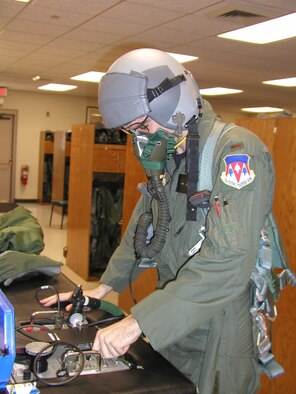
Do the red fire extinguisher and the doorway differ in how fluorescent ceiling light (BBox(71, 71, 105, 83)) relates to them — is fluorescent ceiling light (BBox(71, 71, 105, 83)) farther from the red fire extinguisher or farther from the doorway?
the red fire extinguisher

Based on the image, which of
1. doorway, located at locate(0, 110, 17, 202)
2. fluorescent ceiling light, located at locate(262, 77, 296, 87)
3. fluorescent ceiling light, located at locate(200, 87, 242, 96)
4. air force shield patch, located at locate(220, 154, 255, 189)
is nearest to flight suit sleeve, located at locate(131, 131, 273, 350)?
air force shield patch, located at locate(220, 154, 255, 189)

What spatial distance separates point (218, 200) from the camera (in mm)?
1157

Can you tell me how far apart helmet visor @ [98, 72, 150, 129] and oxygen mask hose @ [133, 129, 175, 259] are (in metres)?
0.09

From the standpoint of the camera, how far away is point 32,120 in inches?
456

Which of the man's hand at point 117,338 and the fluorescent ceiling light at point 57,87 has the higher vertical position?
the fluorescent ceiling light at point 57,87

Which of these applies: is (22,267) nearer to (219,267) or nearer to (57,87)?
(219,267)

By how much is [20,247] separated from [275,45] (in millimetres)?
4030

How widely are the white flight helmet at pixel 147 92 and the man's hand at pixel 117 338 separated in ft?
1.72

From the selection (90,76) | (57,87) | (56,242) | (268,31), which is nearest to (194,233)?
(268,31)

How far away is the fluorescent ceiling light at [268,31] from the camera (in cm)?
428

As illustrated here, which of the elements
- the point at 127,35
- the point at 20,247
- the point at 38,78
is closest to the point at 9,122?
the point at 38,78

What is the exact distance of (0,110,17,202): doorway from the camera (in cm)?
1134

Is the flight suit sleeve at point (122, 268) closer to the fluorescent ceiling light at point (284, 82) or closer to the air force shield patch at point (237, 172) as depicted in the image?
the air force shield patch at point (237, 172)

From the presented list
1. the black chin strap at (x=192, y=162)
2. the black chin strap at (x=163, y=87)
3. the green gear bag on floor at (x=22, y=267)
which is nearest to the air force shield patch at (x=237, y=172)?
the black chin strap at (x=192, y=162)
